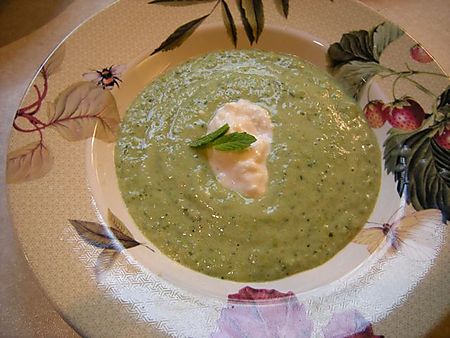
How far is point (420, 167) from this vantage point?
162 centimetres

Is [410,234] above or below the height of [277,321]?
above

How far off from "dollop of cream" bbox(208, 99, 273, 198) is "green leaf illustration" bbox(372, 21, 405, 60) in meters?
0.48

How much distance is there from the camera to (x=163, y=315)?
1311 mm

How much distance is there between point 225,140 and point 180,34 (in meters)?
0.52

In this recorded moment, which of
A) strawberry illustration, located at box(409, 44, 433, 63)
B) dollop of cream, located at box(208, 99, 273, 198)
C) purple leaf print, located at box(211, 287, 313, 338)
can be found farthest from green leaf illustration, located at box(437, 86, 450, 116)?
purple leaf print, located at box(211, 287, 313, 338)

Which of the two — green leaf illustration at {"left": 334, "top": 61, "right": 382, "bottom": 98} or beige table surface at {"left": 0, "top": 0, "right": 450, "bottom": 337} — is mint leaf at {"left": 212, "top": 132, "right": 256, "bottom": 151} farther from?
beige table surface at {"left": 0, "top": 0, "right": 450, "bottom": 337}

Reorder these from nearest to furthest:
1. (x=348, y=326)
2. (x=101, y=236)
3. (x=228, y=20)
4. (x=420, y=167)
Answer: (x=348, y=326)
(x=101, y=236)
(x=420, y=167)
(x=228, y=20)

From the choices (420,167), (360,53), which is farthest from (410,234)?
(360,53)

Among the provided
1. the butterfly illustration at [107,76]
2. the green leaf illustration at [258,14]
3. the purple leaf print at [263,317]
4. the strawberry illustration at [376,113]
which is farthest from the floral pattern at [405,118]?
the butterfly illustration at [107,76]

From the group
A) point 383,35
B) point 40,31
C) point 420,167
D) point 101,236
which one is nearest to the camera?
point 101,236

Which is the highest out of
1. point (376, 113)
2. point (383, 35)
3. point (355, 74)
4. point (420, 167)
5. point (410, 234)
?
point (383, 35)

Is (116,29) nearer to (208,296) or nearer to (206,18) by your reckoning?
(206,18)

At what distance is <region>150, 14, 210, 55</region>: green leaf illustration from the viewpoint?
6.22 feet

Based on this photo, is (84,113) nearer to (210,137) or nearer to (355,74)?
(210,137)
